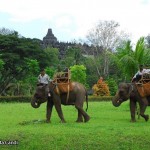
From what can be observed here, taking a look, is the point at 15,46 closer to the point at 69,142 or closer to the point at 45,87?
the point at 45,87

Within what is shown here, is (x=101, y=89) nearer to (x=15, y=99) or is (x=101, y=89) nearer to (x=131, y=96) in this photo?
(x=15, y=99)

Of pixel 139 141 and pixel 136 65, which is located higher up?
pixel 136 65

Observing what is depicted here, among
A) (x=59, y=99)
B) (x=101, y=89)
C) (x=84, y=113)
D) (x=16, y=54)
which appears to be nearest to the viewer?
(x=59, y=99)

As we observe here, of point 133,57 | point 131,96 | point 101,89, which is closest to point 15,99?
point 101,89

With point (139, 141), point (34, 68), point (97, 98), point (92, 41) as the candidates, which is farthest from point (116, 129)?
point (92, 41)

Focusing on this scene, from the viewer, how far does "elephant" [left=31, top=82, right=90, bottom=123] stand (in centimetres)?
1405

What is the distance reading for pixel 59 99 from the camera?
46.3ft

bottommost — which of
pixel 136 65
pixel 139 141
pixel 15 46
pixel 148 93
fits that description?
pixel 139 141

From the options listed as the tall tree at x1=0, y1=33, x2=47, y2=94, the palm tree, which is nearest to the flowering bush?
the tall tree at x1=0, y1=33, x2=47, y2=94

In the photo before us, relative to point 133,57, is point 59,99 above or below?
below

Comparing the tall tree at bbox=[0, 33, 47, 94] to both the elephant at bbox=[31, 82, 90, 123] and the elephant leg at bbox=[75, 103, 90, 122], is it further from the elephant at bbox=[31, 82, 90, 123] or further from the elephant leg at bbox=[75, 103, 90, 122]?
the elephant leg at bbox=[75, 103, 90, 122]

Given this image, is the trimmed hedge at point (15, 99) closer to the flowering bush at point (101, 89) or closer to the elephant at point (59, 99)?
the flowering bush at point (101, 89)

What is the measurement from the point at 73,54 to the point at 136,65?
39.0 meters

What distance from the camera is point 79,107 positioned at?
47.5 feet
